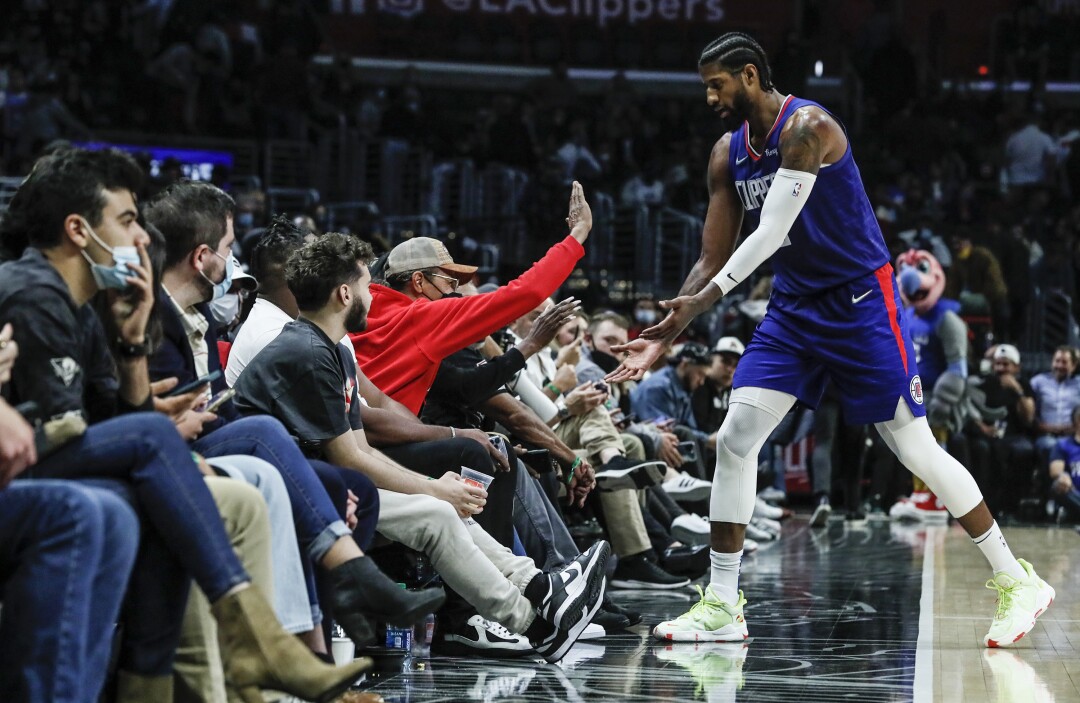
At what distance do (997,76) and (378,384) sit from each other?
53.3 ft

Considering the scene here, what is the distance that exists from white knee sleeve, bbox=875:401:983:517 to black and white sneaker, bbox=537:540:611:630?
42.9 inches

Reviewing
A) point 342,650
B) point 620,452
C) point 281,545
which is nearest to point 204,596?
point 281,545

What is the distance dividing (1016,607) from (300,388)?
7.83 ft

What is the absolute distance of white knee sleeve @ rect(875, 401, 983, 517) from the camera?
15.2ft

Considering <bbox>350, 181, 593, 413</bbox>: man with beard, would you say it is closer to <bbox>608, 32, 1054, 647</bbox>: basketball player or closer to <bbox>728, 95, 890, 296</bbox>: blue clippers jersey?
<bbox>608, 32, 1054, 647</bbox>: basketball player

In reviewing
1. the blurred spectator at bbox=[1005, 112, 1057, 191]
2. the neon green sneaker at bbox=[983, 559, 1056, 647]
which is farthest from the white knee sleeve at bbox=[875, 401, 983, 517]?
the blurred spectator at bbox=[1005, 112, 1057, 191]

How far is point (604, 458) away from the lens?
252 inches

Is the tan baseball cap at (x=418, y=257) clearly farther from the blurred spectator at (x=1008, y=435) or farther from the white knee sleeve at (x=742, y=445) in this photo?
the blurred spectator at (x=1008, y=435)

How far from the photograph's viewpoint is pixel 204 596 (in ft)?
9.36

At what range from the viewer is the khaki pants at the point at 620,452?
6117mm

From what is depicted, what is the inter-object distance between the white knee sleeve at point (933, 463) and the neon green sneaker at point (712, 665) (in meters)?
0.83

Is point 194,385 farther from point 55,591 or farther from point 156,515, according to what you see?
point 55,591

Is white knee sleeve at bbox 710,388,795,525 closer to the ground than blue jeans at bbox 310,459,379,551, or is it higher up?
closer to the ground

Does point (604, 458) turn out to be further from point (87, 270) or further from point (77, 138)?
point (77, 138)
